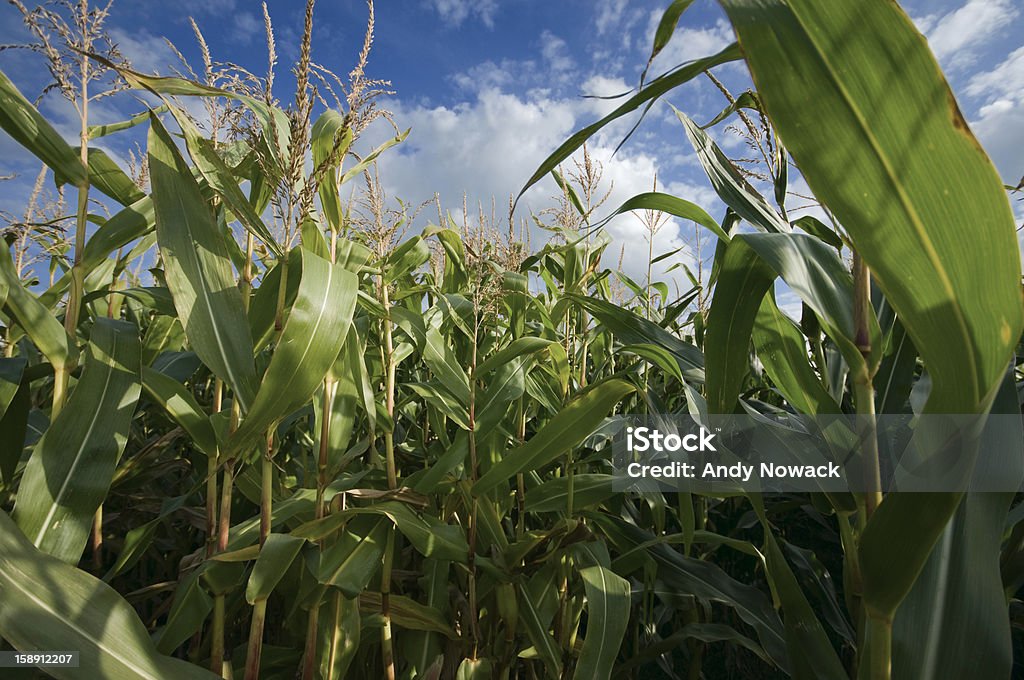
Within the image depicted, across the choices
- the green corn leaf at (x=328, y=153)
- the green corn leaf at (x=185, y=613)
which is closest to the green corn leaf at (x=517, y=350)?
the green corn leaf at (x=328, y=153)

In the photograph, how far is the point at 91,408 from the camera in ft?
3.26

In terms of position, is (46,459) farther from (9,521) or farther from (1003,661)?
(1003,661)

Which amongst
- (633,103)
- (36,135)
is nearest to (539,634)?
(633,103)

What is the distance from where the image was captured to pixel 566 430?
3.77 ft

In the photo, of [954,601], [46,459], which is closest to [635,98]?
[954,601]

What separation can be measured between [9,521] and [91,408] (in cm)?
26

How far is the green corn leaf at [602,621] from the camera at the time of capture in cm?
109

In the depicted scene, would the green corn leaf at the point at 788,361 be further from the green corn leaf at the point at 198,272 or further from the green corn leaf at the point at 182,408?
the green corn leaf at the point at 182,408

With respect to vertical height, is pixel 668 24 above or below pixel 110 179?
below

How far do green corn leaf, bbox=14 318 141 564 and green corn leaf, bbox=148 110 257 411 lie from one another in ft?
0.76

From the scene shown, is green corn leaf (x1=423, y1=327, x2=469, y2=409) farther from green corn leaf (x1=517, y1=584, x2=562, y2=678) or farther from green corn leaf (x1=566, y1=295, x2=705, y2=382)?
green corn leaf (x1=517, y1=584, x2=562, y2=678)

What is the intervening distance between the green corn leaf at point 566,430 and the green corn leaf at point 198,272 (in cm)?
55

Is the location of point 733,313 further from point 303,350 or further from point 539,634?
point 539,634

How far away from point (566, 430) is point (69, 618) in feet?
2.94
